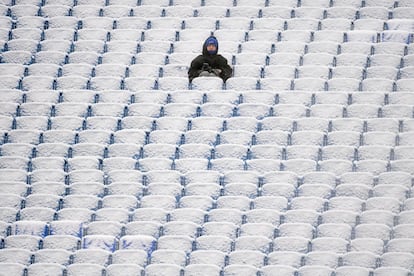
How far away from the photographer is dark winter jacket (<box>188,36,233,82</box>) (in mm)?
4934

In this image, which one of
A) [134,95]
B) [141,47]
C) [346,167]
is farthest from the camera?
[141,47]

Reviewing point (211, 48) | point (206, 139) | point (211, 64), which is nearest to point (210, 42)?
point (211, 48)

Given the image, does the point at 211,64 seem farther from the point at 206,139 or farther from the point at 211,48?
the point at 206,139

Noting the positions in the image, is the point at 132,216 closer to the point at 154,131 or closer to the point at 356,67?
the point at 154,131

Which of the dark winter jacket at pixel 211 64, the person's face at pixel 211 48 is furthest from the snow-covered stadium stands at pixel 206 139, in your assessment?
the person's face at pixel 211 48

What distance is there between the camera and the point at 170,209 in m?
4.35

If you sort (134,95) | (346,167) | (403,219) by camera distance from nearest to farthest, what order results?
(403,219)
(346,167)
(134,95)

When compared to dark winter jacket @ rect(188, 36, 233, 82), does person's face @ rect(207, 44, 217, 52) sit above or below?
above

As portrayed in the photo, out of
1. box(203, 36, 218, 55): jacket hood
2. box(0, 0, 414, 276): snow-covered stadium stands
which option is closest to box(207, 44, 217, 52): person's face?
box(203, 36, 218, 55): jacket hood

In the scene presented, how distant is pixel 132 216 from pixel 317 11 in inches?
72.0

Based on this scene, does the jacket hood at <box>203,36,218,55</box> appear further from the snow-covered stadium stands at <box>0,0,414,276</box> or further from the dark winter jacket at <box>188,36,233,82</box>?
the snow-covered stadium stands at <box>0,0,414,276</box>

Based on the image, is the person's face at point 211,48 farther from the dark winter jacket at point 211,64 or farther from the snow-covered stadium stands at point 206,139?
the snow-covered stadium stands at point 206,139

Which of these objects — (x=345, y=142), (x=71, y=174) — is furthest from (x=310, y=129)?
(x=71, y=174)

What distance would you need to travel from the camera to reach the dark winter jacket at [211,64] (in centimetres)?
493
